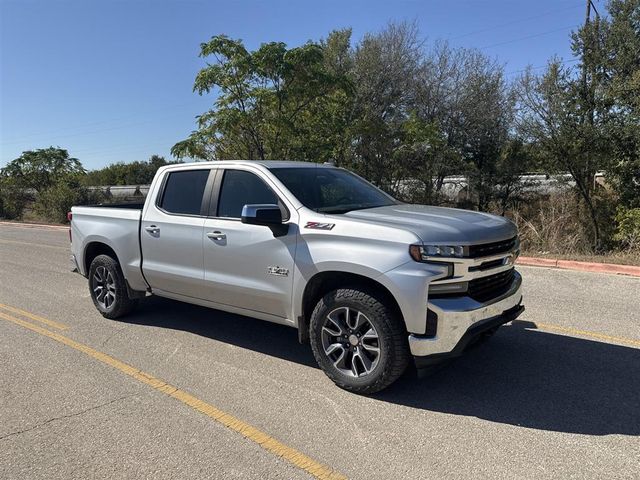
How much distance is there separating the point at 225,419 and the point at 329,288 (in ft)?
4.37

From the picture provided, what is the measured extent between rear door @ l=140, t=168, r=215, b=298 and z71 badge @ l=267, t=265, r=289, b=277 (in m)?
0.96

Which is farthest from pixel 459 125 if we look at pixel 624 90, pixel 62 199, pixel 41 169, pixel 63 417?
pixel 41 169

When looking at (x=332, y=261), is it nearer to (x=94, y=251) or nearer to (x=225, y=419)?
(x=225, y=419)

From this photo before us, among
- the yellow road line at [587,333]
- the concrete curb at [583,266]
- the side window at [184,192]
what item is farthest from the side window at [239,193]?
the concrete curb at [583,266]

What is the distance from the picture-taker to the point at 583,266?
30.9 feet

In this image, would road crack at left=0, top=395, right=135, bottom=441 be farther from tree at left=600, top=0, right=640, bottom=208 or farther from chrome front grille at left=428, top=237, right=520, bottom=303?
tree at left=600, top=0, right=640, bottom=208

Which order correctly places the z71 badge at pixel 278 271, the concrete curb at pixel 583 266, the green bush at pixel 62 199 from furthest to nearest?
the green bush at pixel 62 199, the concrete curb at pixel 583 266, the z71 badge at pixel 278 271

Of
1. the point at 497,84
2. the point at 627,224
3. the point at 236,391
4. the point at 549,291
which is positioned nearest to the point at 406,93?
the point at 497,84

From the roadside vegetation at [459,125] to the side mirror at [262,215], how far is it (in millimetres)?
9209

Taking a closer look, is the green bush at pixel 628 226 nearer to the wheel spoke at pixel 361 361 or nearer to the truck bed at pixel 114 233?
the wheel spoke at pixel 361 361

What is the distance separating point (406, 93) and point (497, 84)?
122 inches

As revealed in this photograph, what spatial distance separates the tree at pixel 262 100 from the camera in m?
14.1

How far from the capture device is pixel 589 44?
14.0 metres

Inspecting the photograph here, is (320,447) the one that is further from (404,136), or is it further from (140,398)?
(404,136)
